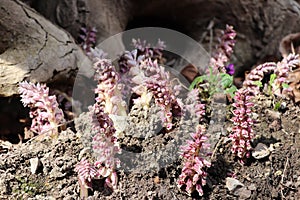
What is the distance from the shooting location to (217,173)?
2.49 metres

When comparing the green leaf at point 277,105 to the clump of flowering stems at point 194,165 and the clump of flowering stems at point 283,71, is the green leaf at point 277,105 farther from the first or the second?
the clump of flowering stems at point 194,165

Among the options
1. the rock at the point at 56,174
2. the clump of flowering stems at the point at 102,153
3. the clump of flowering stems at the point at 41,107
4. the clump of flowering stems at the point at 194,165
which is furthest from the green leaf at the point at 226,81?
the rock at the point at 56,174

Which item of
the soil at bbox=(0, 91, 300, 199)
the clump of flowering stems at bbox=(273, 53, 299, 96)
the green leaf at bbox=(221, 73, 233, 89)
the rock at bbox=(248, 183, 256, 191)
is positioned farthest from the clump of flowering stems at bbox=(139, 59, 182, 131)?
the clump of flowering stems at bbox=(273, 53, 299, 96)

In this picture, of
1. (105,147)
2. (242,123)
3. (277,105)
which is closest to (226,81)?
(277,105)

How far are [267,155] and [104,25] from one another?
183 centimetres

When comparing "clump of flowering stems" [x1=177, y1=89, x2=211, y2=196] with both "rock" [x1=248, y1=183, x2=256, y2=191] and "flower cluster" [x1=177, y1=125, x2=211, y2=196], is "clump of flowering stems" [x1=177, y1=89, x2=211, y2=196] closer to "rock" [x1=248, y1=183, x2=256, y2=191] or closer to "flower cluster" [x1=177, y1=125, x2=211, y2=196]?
"flower cluster" [x1=177, y1=125, x2=211, y2=196]

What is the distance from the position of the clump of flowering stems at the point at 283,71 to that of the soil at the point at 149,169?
408mm

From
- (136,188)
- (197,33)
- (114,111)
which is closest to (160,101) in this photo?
(114,111)

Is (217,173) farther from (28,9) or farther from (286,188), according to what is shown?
(28,9)

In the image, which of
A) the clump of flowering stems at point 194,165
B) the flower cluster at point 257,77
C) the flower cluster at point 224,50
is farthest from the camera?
the flower cluster at point 224,50

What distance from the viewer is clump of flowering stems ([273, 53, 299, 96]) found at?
117 inches

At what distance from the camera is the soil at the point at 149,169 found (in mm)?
2359

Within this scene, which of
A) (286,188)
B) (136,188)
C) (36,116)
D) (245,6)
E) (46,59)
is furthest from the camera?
(245,6)

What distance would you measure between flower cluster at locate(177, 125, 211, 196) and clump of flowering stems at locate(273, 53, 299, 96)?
0.97 meters
